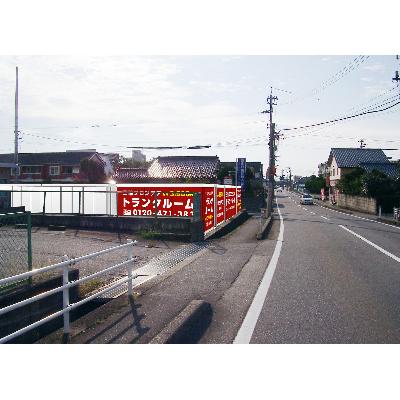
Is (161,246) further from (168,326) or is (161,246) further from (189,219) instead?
(168,326)

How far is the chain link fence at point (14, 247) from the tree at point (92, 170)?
40737 millimetres

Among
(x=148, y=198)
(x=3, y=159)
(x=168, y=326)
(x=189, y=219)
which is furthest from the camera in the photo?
(x=3, y=159)

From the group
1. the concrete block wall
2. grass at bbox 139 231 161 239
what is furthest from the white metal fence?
the concrete block wall

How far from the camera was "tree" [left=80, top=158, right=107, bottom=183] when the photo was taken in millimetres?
47725

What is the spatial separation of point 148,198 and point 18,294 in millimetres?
9916

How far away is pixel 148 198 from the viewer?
1549 cm

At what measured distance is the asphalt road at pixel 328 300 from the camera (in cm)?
493

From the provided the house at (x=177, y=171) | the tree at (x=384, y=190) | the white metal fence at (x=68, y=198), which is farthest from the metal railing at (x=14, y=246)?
the house at (x=177, y=171)

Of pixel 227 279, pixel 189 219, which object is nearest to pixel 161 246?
pixel 189 219

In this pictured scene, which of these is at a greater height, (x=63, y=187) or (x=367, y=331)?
(x=63, y=187)

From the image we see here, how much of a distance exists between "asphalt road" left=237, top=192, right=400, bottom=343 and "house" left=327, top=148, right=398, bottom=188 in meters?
46.7

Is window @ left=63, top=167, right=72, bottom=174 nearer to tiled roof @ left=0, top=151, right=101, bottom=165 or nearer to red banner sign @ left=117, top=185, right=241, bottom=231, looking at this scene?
tiled roof @ left=0, top=151, right=101, bottom=165

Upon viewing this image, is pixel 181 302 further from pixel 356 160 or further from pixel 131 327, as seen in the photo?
pixel 356 160

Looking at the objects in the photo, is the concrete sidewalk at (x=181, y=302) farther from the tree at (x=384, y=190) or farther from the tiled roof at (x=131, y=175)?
the tiled roof at (x=131, y=175)
